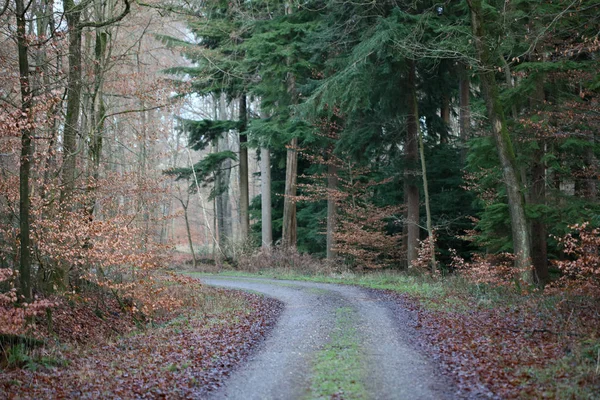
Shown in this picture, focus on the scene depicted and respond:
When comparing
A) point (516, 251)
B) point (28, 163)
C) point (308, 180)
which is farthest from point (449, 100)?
point (28, 163)

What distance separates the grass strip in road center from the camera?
7.09 metres

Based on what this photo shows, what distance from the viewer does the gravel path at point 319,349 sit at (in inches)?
286

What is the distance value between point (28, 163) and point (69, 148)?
418 cm

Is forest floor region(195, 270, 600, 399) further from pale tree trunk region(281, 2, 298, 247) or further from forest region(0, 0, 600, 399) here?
pale tree trunk region(281, 2, 298, 247)

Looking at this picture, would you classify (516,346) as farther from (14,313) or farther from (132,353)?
(14,313)

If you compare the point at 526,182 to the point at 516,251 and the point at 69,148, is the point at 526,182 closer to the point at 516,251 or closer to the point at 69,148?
the point at 516,251

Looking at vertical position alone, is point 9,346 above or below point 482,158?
below

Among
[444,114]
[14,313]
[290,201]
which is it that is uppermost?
[444,114]

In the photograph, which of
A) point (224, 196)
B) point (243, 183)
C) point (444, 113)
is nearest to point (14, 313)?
point (243, 183)

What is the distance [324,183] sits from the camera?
28078 millimetres

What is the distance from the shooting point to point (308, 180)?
3047cm

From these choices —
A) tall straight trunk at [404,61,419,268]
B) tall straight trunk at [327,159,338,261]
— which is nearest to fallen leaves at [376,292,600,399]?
tall straight trunk at [404,61,419,268]

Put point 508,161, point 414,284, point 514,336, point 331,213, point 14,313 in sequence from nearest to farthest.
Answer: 1. point 514,336
2. point 14,313
3. point 508,161
4. point 414,284
5. point 331,213

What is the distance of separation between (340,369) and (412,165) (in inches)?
585
